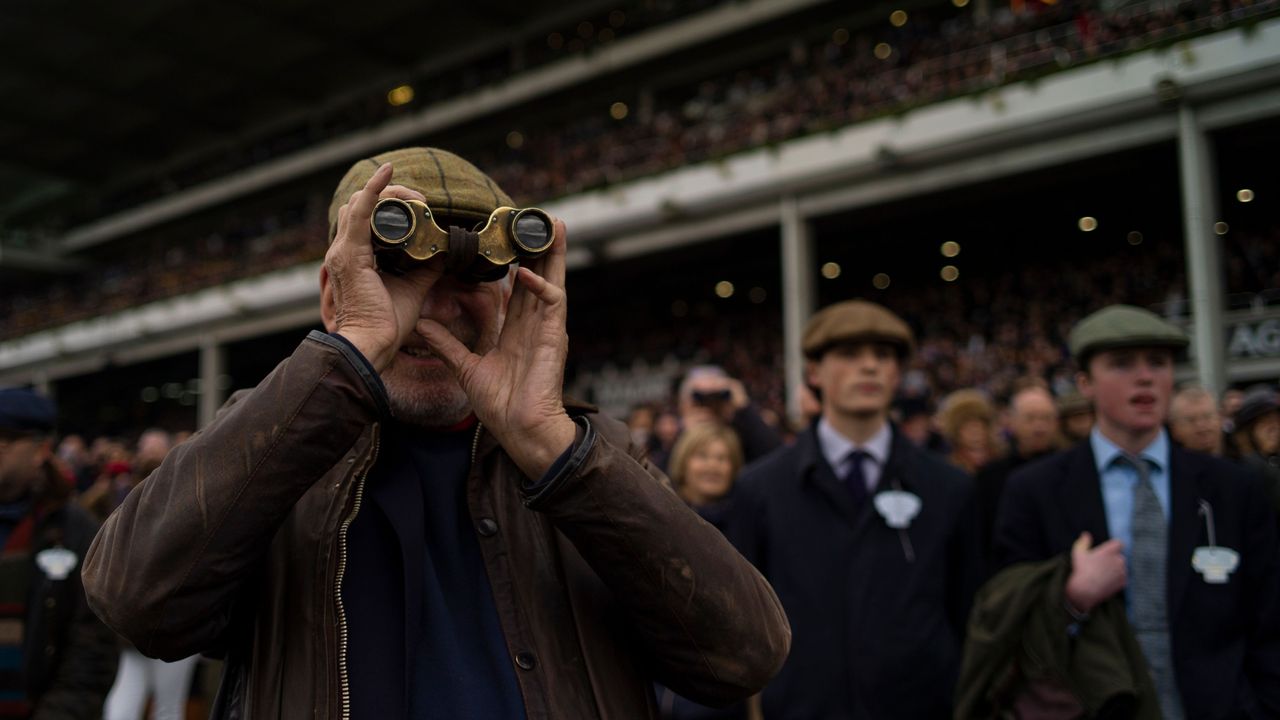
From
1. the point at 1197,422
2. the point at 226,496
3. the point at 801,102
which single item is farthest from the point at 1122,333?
the point at 801,102

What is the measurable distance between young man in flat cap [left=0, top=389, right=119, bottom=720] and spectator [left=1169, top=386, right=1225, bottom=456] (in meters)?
4.62

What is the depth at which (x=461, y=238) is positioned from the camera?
1505mm

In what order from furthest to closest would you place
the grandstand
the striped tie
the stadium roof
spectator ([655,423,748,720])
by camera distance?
the stadium roof, the grandstand, spectator ([655,423,748,720]), the striped tie

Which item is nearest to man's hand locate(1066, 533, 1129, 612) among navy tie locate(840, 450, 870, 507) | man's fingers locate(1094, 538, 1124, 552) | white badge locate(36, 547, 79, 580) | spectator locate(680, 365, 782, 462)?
man's fingers locate(1094, 538, 1124, 552)

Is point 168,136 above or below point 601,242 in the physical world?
above

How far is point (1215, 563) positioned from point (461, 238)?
248cm

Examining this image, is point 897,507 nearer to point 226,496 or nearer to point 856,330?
point 856,330

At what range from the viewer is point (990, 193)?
16125 millimetres

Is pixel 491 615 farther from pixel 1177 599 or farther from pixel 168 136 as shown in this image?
pixel 168 136

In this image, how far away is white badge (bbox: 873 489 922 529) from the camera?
328 centimetres

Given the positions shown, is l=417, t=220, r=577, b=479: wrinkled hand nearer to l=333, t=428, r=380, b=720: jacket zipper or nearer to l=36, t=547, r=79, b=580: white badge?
l=333, t=428, r=380, b=720: jacket zipper

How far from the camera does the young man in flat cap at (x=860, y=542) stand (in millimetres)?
3084

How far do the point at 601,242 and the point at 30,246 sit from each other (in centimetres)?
2634

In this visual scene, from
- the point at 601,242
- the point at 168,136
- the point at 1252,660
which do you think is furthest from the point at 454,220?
the point at 168,136
